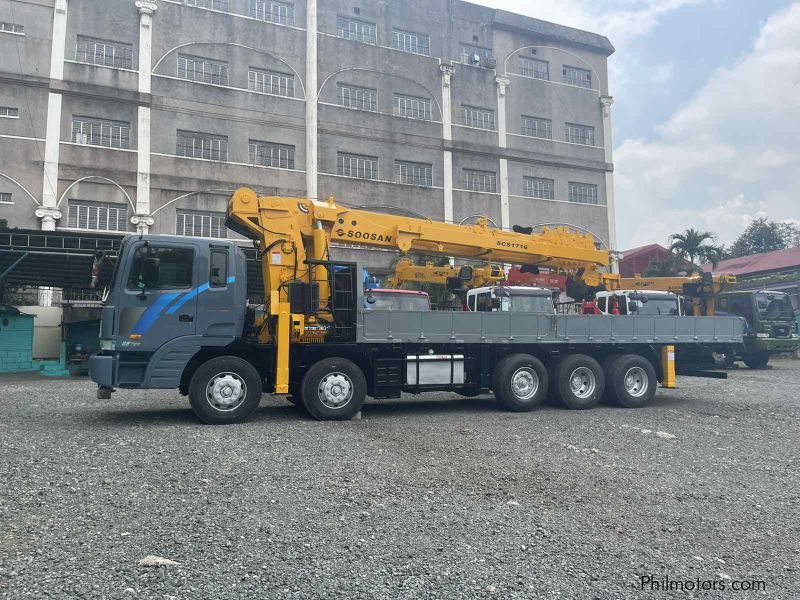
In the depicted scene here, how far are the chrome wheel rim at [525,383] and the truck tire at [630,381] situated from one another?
1777 mm

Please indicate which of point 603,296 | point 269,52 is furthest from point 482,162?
point 603,296

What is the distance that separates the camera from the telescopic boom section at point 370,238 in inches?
394

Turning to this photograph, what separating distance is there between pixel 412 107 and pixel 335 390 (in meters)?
23.9

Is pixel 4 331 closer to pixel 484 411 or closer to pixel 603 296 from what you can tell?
pixel 484 411

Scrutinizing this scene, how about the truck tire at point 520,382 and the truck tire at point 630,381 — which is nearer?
the truck tire at point 520,382

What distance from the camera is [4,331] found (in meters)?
20.5

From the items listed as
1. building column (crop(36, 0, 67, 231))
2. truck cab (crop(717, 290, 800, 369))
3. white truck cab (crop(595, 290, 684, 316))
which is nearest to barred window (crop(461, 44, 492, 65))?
truck cab (crop(717, 290, 800, 369))

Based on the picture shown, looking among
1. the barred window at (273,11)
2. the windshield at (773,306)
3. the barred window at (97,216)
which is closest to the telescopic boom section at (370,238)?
the windshield at (773,306)

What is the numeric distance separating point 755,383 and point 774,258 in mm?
31763

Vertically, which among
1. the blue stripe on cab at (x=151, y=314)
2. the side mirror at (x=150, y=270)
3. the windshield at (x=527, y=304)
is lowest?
the blue stripe on cab at (x=151, y=314)

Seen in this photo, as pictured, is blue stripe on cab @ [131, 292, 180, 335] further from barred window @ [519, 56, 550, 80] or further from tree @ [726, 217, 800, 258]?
tree @ [726, 217, 800, 258]

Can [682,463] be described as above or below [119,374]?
below

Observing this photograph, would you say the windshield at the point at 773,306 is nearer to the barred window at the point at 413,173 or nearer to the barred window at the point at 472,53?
the barred window at the point at 413,173

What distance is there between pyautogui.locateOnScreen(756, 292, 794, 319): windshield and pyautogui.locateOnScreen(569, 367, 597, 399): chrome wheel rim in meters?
14.6
